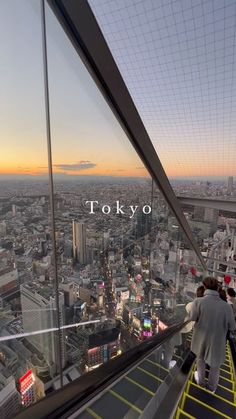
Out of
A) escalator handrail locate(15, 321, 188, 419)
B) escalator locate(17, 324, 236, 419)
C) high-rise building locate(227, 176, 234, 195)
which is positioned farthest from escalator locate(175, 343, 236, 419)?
high-rise building locate(227, 176, 234, 195)

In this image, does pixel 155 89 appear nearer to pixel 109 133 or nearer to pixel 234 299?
pixel 109 133

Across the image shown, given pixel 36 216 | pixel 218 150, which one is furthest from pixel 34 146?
pixel 218 150

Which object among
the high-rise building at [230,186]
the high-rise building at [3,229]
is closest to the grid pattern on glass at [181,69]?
the high-rise building at [230,186]

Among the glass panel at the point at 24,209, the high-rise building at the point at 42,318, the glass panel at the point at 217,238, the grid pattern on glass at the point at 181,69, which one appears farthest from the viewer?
the glass panel at the point at 217,238

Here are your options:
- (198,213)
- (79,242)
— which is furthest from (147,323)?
(198,213)

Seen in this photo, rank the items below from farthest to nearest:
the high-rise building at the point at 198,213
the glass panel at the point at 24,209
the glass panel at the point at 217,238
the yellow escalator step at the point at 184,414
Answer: the high-rise building at the point at 198,213, the glass panel at the point at 217,238, the yellow escalator step at the point at 184,414, the glass panel at the point at 24,209

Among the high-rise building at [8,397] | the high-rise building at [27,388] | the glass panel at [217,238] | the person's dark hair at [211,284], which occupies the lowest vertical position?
the glass panel at [217,238]

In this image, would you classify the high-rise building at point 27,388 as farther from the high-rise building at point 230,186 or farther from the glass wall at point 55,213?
the high-rise building at point 230,186
